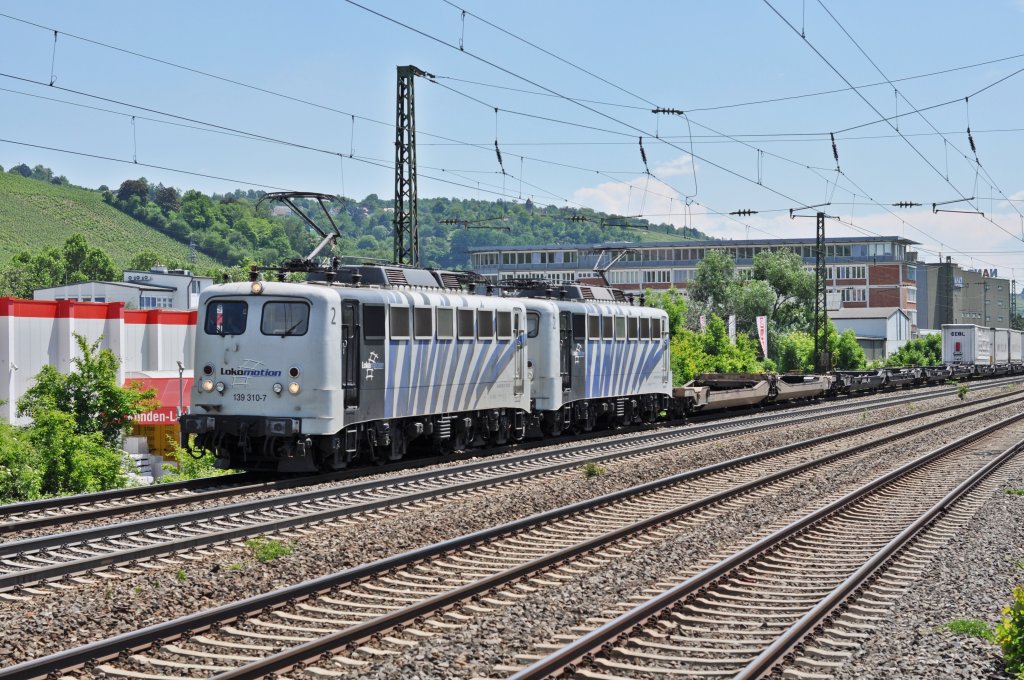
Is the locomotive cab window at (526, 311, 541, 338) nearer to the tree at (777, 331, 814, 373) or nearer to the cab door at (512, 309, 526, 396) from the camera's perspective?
the cab door at (512, 309, 526, 396)

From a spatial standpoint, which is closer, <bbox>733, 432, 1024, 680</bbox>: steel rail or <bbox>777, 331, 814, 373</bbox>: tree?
<bbox>733, 432, 1024, 680</bbox>: steel rail

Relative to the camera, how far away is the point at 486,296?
24953 mm

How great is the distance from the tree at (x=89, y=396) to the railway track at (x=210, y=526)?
40.8 feet

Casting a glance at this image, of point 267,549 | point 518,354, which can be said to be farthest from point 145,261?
point 267,549

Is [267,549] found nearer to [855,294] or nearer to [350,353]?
[350,353]

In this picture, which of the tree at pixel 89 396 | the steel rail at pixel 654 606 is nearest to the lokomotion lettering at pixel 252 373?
the steel rail at pixel 654 606

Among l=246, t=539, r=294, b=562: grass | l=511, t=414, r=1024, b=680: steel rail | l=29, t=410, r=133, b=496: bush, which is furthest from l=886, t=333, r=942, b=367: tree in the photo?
l=246, t=539, r=294, b=562: grass

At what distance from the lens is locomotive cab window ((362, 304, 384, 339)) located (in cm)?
2027

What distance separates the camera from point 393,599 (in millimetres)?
11203

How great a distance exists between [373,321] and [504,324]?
17.5ft

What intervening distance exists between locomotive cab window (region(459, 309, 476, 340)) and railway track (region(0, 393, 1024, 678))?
606cm

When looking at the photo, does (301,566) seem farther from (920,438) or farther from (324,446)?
(920,438)

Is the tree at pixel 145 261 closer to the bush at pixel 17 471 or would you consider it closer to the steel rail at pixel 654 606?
the bush at pixel 17 471

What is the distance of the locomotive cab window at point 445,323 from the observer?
74.2 feet
